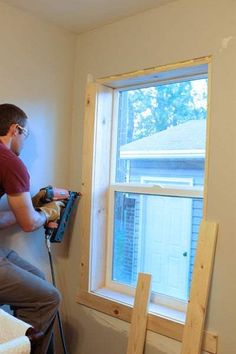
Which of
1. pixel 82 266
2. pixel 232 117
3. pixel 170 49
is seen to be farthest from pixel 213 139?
pixel 82 266

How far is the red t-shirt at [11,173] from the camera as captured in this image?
2.11 metres

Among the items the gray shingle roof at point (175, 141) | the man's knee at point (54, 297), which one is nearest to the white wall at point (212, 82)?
the gray shingle roof at point (175, 141)

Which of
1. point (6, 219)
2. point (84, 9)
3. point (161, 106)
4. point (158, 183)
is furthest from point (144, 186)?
point (84, 9)

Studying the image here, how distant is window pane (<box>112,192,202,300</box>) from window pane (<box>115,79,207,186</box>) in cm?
15

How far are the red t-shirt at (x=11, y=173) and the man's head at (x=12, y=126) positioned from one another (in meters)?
0.19

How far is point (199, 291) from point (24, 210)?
1.07 meters

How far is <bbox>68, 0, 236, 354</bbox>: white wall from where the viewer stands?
6.82ft

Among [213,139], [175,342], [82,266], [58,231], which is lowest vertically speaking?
[175,342]

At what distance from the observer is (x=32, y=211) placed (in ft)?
7.41

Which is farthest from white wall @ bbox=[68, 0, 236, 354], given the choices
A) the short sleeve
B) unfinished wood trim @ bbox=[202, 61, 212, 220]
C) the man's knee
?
the short sleeve

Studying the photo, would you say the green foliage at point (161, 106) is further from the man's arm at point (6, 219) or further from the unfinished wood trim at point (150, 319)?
the unfinished wood trim at point (150, 319)

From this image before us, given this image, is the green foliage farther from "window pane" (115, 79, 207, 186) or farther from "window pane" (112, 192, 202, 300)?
"window pane" (112, 192, 202, 300)

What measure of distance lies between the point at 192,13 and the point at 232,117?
69cm

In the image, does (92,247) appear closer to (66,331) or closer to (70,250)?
(70,250)
